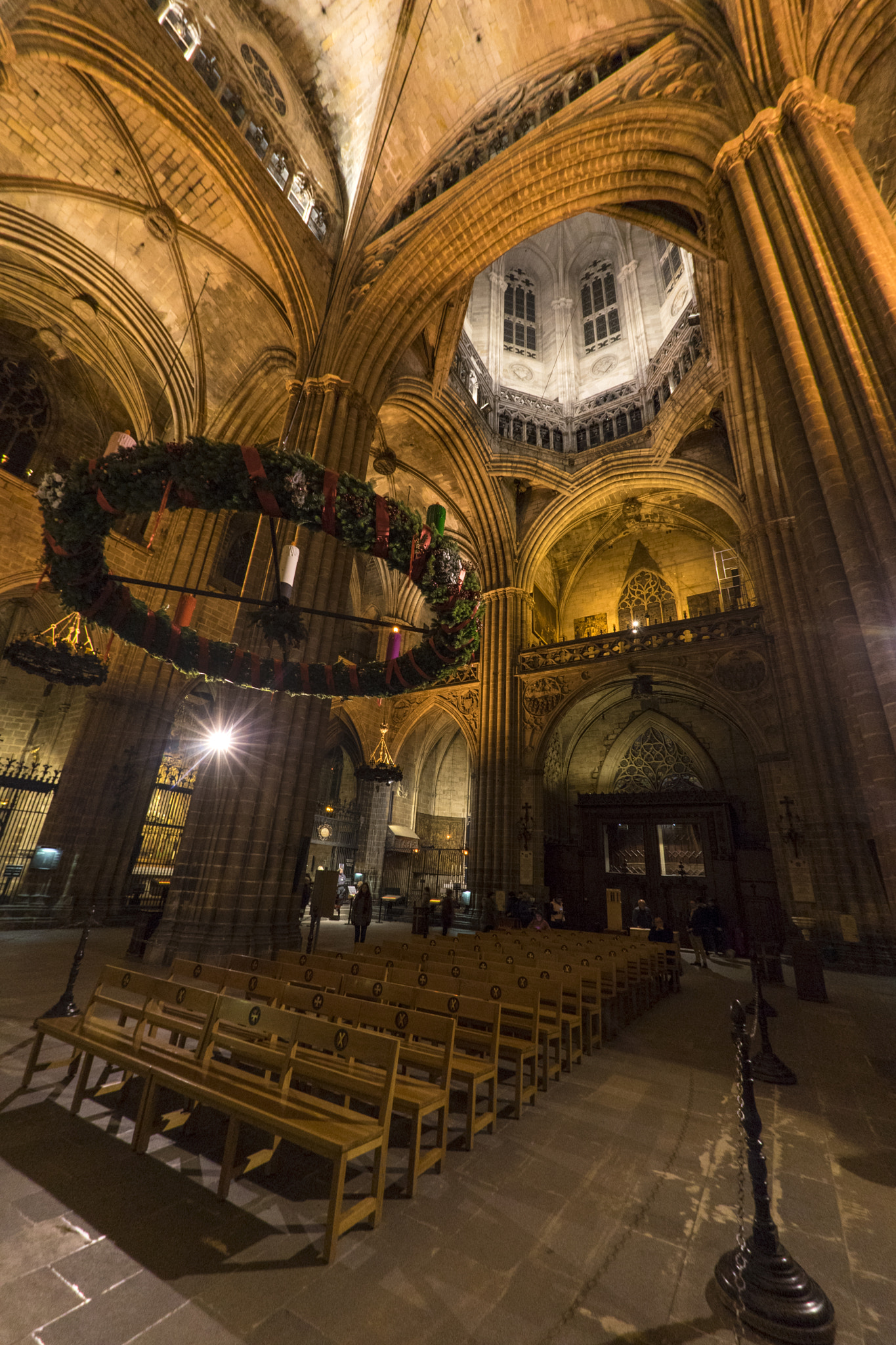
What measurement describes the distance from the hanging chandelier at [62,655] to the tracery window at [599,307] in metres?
20.7

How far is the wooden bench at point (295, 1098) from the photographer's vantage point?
7.48 ft

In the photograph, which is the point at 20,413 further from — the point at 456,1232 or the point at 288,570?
the point at 456,1232

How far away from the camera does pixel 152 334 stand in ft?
43.9

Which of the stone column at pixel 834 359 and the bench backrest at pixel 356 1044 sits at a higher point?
the stone column at pixel 834 359

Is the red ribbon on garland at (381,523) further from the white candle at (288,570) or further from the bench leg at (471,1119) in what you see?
the bench leg at (471,1119)

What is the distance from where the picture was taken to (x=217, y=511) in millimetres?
5281

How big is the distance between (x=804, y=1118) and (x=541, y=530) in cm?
1723

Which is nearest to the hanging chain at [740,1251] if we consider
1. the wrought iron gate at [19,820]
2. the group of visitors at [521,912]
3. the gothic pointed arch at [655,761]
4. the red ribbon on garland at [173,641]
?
the red ribbon on garland at [173,641]

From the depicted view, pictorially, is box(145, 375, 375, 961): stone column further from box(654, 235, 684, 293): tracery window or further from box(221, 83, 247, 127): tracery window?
box(654, 235, 684, 293): tracery window

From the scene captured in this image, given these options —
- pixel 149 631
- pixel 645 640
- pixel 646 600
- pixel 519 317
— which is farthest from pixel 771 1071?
pixel 519 317

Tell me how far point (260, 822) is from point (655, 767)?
1323 cm

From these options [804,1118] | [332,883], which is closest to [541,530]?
[332,883]

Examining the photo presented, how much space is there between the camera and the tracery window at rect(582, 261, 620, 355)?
2156cm

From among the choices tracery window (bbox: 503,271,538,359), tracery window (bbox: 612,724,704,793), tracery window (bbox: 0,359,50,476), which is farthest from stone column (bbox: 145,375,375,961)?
tracery window (bbox: 503,271,538,359)
